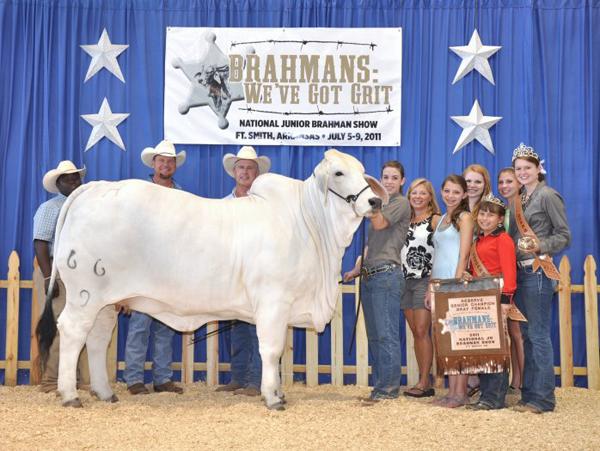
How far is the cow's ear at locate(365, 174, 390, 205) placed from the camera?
500 cm

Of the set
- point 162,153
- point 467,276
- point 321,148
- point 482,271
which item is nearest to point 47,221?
point 162,153

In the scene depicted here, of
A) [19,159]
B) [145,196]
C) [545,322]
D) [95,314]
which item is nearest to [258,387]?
[95,314]

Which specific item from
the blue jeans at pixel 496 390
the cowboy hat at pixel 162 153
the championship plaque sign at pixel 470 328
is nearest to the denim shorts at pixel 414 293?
the championship plaque sign at pixel 470 328

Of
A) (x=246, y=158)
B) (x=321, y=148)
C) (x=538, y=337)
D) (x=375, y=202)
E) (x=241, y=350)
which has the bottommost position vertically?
(x=241, y=350)

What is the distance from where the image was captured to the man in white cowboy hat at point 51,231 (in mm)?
5672

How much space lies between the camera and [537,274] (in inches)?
192

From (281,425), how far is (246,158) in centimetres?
232

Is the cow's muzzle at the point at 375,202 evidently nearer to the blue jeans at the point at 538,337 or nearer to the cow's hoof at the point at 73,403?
the blue jeans at the point at 538,337

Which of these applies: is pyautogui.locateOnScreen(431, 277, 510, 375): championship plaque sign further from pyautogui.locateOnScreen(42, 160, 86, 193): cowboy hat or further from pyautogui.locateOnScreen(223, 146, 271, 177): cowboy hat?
pyautogui.locateOnScreen(42, 160, 86, 193): cowboy hat

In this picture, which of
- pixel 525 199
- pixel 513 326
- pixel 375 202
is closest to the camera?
pixel 375 202

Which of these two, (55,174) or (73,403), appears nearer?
(73,403)

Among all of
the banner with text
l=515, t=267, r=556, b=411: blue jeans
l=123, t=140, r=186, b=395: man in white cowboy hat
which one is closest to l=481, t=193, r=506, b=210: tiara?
l=515, t=267, r=556, b=411: blue jeans

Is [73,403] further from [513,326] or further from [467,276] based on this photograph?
[513,326]

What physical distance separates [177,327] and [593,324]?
357 cm
